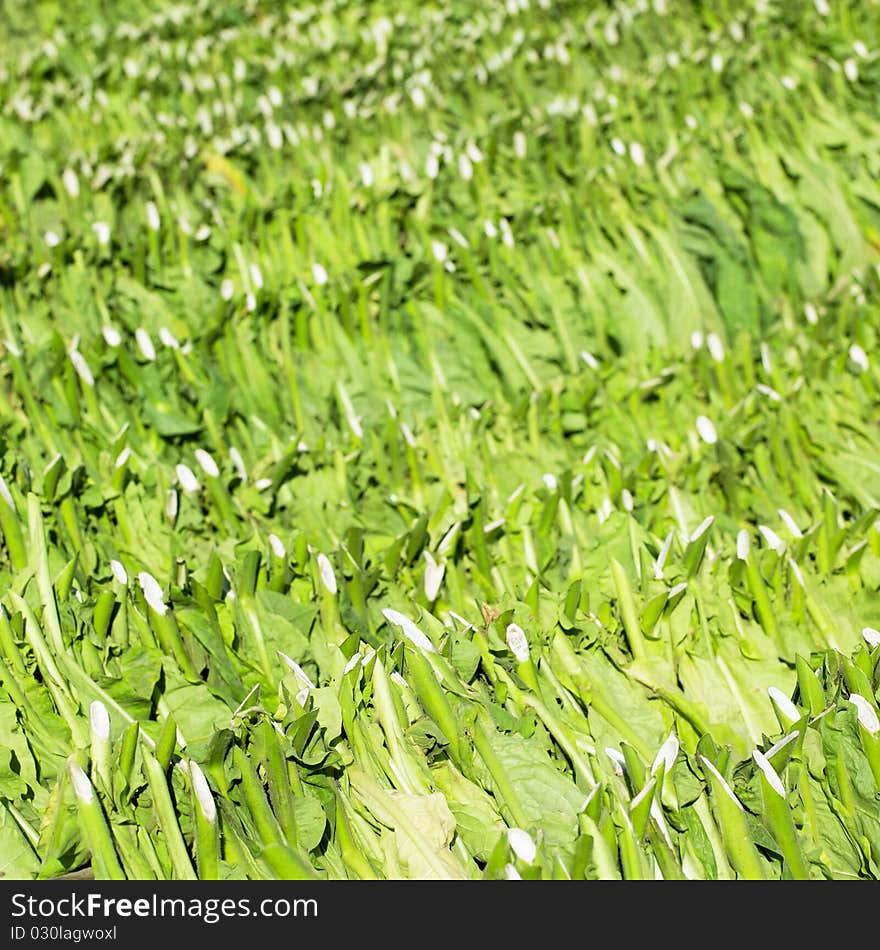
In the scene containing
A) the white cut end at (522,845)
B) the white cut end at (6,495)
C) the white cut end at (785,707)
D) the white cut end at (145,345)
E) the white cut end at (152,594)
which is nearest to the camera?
the white cut end at (522,845)

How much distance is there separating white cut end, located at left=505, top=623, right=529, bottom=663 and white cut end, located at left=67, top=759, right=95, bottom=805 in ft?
2.70

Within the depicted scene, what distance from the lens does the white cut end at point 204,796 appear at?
174 cm

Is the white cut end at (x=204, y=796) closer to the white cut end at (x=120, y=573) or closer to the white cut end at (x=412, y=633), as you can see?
the white cut end at (x=412, y=633)

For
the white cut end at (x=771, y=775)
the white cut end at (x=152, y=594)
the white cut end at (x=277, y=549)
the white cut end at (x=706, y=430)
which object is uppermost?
the white cut end at (x=152, y=594)

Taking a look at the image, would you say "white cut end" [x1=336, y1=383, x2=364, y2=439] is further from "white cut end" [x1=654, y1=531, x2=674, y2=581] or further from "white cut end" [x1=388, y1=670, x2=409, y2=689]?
"white cut end" [x1=388, y1=670, x2=409, y2=689]

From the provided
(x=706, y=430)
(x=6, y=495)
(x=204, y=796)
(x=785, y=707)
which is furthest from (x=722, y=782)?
(x=6, y=495)

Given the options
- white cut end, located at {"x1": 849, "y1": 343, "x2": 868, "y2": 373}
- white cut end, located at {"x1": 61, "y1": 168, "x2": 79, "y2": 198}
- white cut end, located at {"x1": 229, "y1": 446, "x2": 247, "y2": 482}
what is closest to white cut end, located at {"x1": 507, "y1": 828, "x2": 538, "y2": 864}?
white cut end, located at {"x1": 229, "y1": 446, "x2": 247, "y2": 482}

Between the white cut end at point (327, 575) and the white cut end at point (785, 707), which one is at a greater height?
the white cut end at point (327, 575)

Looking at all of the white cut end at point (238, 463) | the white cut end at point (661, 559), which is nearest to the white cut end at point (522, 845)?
the white cut end at point (661, 559)

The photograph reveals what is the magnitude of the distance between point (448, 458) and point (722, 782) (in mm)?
1622

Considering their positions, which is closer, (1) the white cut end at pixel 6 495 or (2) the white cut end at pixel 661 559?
(2) the white cut end at pixel 661 559

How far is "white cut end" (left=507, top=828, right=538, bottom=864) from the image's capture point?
1.66 meters

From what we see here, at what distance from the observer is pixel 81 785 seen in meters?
1.74

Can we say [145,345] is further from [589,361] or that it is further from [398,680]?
[398,680]
